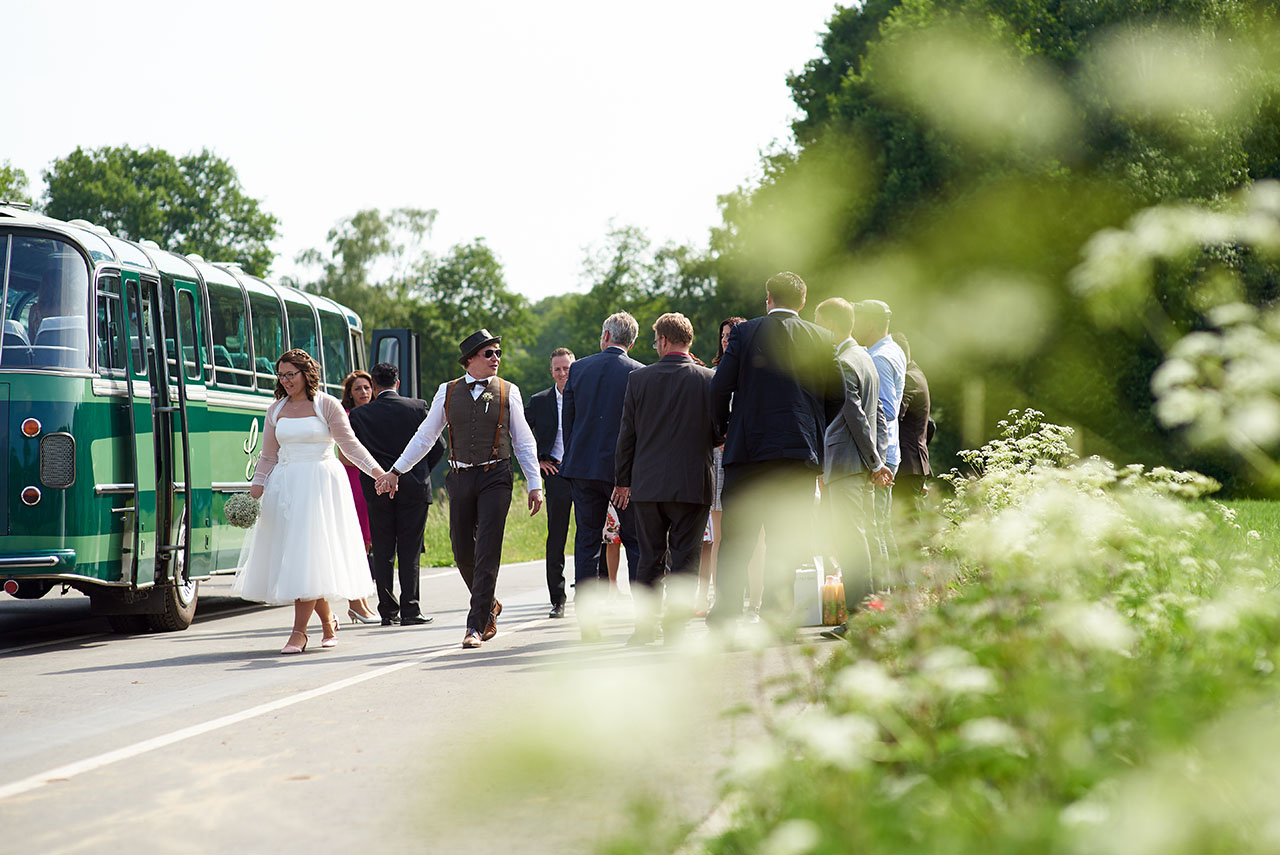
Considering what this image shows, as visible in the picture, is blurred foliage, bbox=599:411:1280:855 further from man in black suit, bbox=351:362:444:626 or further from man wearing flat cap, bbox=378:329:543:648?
man in black suit, bbox=351:362:444:626

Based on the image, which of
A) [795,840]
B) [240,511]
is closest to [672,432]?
[240,511]

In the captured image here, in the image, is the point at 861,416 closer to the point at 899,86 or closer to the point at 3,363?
the point at 3,363

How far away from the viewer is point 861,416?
9508 millimetres

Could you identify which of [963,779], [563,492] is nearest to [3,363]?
[563,492]

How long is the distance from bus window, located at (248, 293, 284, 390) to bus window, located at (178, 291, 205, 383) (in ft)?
5.73

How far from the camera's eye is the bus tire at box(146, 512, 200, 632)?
12.8 metres

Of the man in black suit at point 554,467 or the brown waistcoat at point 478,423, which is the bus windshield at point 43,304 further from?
the man in black suit at point 554,467

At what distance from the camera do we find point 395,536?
13078 mm

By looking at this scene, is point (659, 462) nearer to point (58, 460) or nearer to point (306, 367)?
point (306, 367)

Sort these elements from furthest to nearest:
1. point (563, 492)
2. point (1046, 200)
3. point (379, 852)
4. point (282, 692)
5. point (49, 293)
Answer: point (1046, 200) < point (563, 492) < point (49, 293) < point (282, 692) < point (379, 852)

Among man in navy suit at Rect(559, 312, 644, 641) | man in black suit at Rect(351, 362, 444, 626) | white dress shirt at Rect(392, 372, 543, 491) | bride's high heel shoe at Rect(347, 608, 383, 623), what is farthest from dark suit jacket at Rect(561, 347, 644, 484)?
bride's high heel shoe at Rect(347, 608, 383, 623)

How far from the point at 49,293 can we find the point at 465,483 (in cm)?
377

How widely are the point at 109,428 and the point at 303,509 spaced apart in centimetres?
219

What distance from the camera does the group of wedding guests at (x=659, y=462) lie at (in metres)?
9.29
